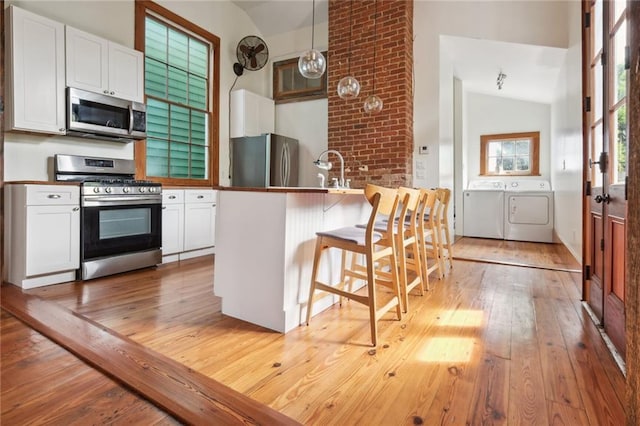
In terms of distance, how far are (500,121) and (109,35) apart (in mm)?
6370

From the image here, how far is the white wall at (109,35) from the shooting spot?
10.00 ft

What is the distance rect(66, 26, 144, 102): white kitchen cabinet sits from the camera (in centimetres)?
313

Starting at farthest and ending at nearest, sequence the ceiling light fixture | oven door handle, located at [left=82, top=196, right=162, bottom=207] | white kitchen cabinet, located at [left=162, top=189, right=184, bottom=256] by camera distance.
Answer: the ceiling light fixture < white kitchen cabinet, located at [left=162, top=189, right=184, bottom=256] < oven door handle, located at [left=82, top=196, right=162, bottom=207]

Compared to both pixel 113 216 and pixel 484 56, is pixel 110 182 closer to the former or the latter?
pixel 113 216

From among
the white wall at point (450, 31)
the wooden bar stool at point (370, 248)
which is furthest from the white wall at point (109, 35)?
the wooden bar stool at point (370, 248)

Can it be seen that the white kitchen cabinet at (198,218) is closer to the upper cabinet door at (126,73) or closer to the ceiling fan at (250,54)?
the upper cabinet door at (126,73)

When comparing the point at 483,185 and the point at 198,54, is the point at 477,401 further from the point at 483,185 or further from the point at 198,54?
the point at 483,185

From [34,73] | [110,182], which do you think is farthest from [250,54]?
[110,182]

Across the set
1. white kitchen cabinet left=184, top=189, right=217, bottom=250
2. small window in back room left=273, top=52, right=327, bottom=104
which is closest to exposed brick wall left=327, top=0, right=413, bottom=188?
small window in back room left=273, top=52, right=327, bottom=104

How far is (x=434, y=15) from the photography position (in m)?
4.31

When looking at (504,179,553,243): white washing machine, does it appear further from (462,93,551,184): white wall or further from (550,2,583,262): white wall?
(462,93,551,184): white wall

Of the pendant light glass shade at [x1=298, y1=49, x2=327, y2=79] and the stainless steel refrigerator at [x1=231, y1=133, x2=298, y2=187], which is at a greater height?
the pendant light glass shade at [x1=298, y1=49, x2=327, y2=79]

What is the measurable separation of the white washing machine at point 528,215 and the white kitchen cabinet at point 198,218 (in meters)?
4.81

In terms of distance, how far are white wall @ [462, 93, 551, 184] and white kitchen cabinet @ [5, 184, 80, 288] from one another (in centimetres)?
593
